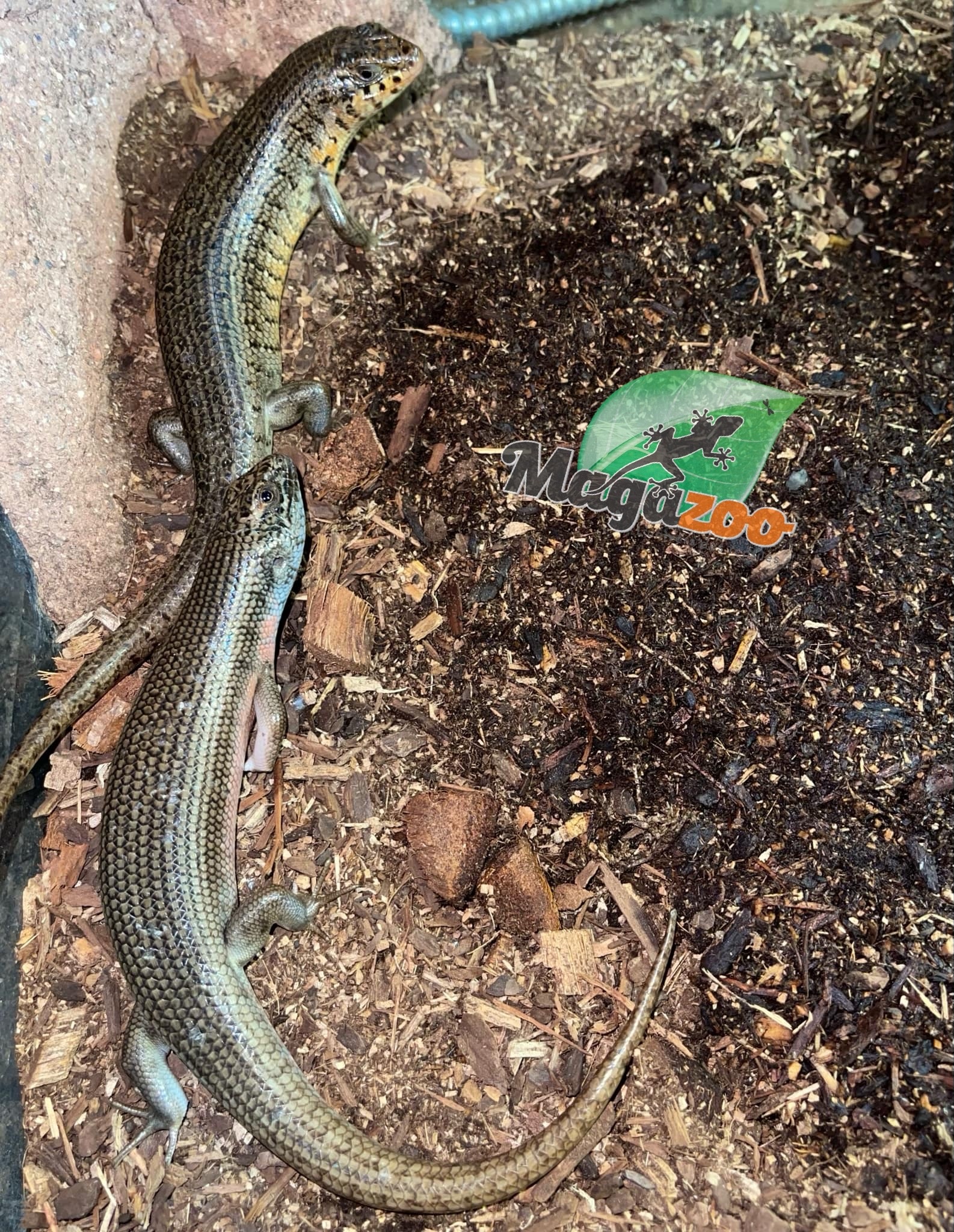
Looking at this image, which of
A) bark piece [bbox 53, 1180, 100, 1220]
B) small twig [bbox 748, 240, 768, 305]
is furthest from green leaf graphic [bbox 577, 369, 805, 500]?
bark piece [bbox 53, 1180, 100, 1220]

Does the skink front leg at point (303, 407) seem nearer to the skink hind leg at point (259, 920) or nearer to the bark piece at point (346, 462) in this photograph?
the bark piece at point (346, 462)

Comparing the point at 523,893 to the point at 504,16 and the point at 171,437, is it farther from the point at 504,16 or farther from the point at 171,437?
the point at 504,16

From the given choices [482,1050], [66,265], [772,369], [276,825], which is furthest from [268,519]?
[772,369]

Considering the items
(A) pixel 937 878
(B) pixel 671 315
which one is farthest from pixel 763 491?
(A) pixel 937 878

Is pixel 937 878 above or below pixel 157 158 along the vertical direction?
below

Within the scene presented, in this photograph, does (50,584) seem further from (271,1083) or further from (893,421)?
(893,421)

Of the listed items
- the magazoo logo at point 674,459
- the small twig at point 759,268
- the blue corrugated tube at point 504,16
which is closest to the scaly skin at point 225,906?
the magazoo logo at point 674,459
